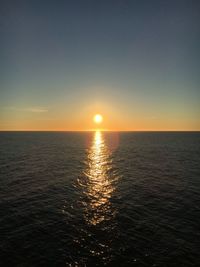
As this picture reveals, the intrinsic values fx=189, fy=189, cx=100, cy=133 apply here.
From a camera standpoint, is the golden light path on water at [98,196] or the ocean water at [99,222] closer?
the ocean water at [99,222]

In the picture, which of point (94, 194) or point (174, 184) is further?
point (174, 184)

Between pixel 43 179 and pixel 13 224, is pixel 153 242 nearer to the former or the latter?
pixel 13 224

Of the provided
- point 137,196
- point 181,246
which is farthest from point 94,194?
point 181,246

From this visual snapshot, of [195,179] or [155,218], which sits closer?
[155,218]

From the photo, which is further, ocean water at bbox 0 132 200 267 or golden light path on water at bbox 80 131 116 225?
golden light path on water at bbox 80 131 116 225

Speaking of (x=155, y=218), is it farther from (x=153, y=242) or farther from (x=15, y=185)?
(x=15, y=185)

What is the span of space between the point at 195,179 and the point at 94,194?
24.3m

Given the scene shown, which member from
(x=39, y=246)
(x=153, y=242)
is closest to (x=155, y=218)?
(x=153, y=242)

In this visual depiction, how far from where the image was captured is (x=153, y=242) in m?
18.9

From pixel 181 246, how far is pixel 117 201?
1258 cm

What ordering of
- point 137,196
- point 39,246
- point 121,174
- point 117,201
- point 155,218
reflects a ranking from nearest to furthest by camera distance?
point 39,246 → point 155,218 → point 117,201 → point 137,196 → point 121,174

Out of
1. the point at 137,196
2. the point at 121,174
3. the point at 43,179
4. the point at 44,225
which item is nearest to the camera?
the point at 44,225

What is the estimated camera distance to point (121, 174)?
156 feet

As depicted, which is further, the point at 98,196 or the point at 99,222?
the point at 98,196
